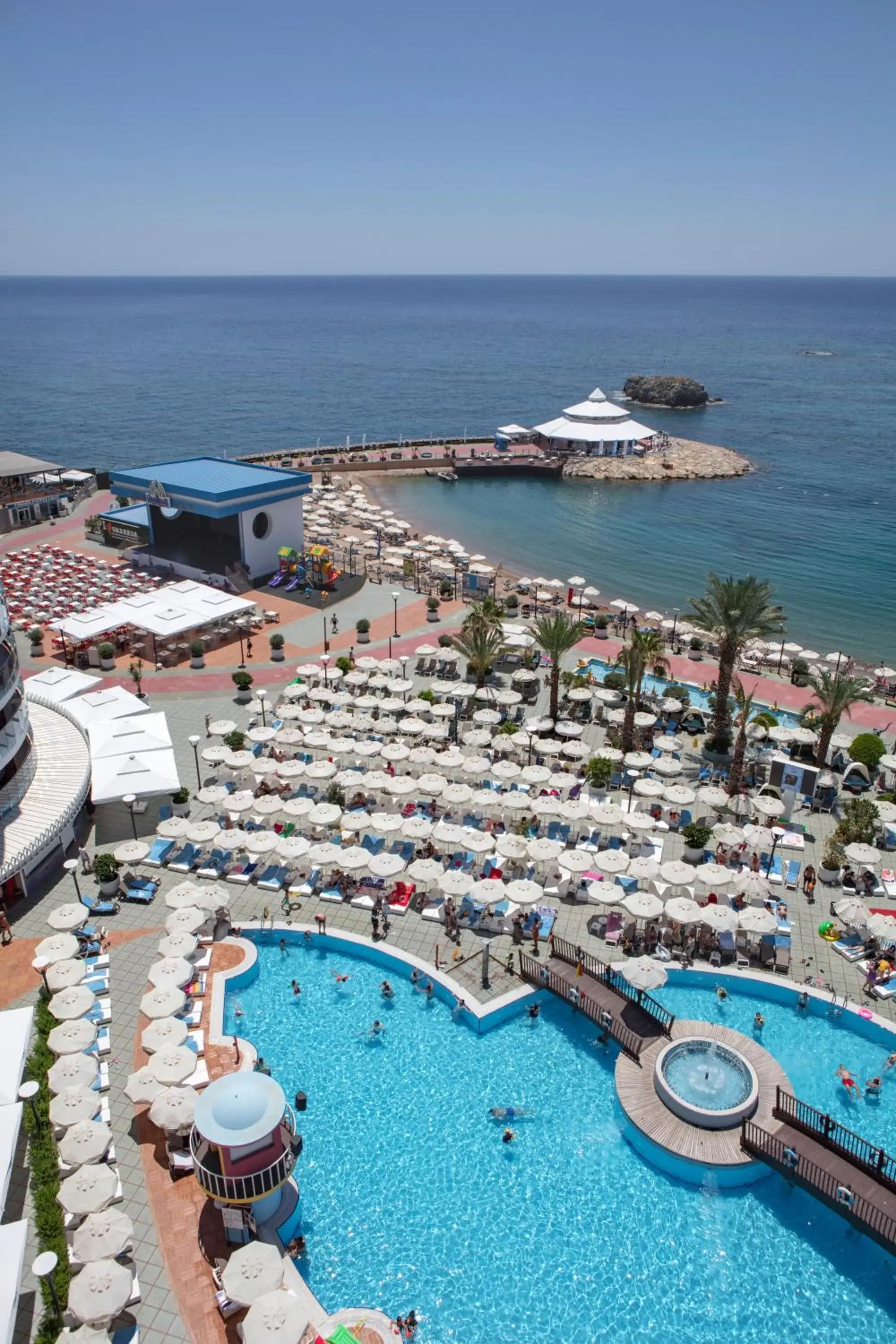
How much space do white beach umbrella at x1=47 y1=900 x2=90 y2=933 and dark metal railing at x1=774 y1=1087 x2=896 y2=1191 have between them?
19.1 m

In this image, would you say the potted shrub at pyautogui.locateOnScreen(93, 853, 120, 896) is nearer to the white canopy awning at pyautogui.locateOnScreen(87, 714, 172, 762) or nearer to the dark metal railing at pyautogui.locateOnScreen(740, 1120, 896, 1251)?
the white canopy awning at pyautogui.locateOnScreen(87, 714, 172, 762)

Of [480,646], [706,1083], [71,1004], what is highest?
[480,646]

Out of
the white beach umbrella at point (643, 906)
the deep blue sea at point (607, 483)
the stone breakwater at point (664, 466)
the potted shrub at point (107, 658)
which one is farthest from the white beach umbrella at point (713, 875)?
the stone breakwater at point (664, 466)

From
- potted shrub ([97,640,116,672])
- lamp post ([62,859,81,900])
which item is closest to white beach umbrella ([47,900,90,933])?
lamp post ([62,859,81,900])

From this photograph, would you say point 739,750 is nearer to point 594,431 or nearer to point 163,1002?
point 163,1002

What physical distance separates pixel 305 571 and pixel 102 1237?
43.5 metres

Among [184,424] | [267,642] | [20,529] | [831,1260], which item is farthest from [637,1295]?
[184,424]

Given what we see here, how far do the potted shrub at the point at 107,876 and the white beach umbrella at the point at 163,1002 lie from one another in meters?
5.86

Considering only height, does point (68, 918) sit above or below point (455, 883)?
below

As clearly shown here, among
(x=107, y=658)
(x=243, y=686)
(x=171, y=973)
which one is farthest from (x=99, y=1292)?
(x=107, y=658)

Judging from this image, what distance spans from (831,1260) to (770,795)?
1795 cm

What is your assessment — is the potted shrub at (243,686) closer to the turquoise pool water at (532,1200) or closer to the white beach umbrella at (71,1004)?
the turquoise pool water at (532,1200)

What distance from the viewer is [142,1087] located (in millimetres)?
20062

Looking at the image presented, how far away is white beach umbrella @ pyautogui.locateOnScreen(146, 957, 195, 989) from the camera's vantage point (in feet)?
76.3
